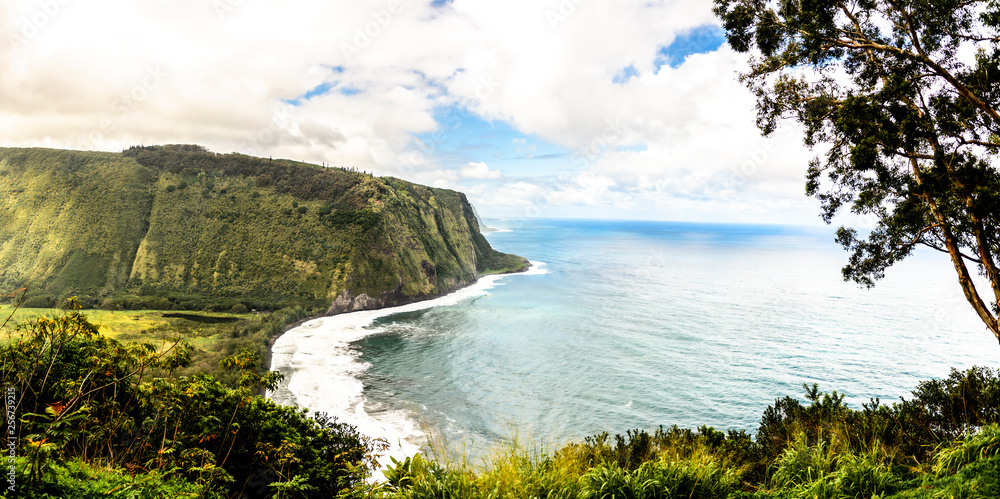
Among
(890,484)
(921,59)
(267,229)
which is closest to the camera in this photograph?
(890,484)

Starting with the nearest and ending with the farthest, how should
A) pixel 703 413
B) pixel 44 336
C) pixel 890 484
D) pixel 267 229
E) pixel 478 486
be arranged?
pixel 478 486 < pixel 890 484 < pixel 44 336 < pixel 703 413 < pixel 267 229

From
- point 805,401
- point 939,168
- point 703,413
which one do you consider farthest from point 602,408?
point 939,168

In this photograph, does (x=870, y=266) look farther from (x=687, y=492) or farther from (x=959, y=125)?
(x=687, y=492)

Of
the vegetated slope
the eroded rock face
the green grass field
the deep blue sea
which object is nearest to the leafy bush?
the deep blue sea

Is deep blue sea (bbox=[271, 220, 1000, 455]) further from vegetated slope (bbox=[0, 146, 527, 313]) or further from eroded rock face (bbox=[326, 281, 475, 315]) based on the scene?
vegetated slope (bbox=[0, 146, 527, 313])

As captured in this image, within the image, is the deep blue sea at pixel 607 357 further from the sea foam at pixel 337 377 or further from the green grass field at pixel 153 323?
the green grass field at pixel 153 323
